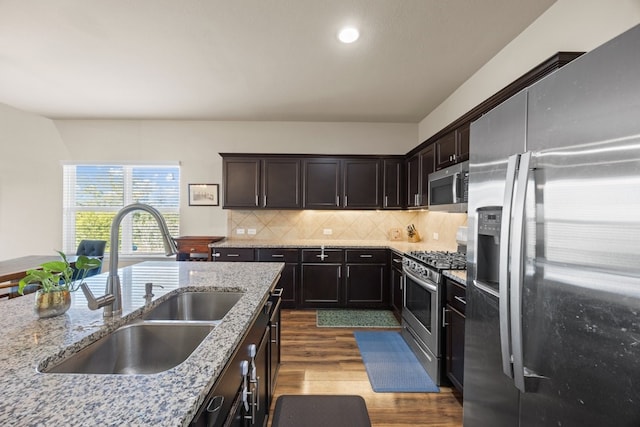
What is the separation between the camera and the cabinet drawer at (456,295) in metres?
1.98

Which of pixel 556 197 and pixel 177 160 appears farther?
pixel 177 160

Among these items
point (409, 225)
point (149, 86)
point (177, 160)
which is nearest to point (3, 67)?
point (149, 86)

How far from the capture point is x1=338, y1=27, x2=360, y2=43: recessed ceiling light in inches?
89.2

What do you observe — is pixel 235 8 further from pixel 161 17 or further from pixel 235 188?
pixel 235 188

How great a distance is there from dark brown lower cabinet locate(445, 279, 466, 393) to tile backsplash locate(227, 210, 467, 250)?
2392 millimetres

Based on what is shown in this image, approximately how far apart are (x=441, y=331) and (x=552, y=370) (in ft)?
4.48

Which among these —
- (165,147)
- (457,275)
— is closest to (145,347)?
(457,275)

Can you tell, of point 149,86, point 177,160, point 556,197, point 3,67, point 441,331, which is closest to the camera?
point 556,197

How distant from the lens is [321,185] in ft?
13.9

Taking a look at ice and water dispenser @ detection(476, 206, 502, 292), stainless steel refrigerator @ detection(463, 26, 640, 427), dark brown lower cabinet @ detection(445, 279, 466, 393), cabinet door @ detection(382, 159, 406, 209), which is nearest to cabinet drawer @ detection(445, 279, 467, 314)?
dark brown lower cabinet @ detection(445, 279, 466, 393)

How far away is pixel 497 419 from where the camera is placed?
1.29 meters

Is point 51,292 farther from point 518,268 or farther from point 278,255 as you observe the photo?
point 278,255

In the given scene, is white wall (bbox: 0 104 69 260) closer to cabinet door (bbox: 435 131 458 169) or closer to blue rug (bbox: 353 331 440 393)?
blue rug (bbox: 353 331 440 393)

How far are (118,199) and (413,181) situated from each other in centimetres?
444
